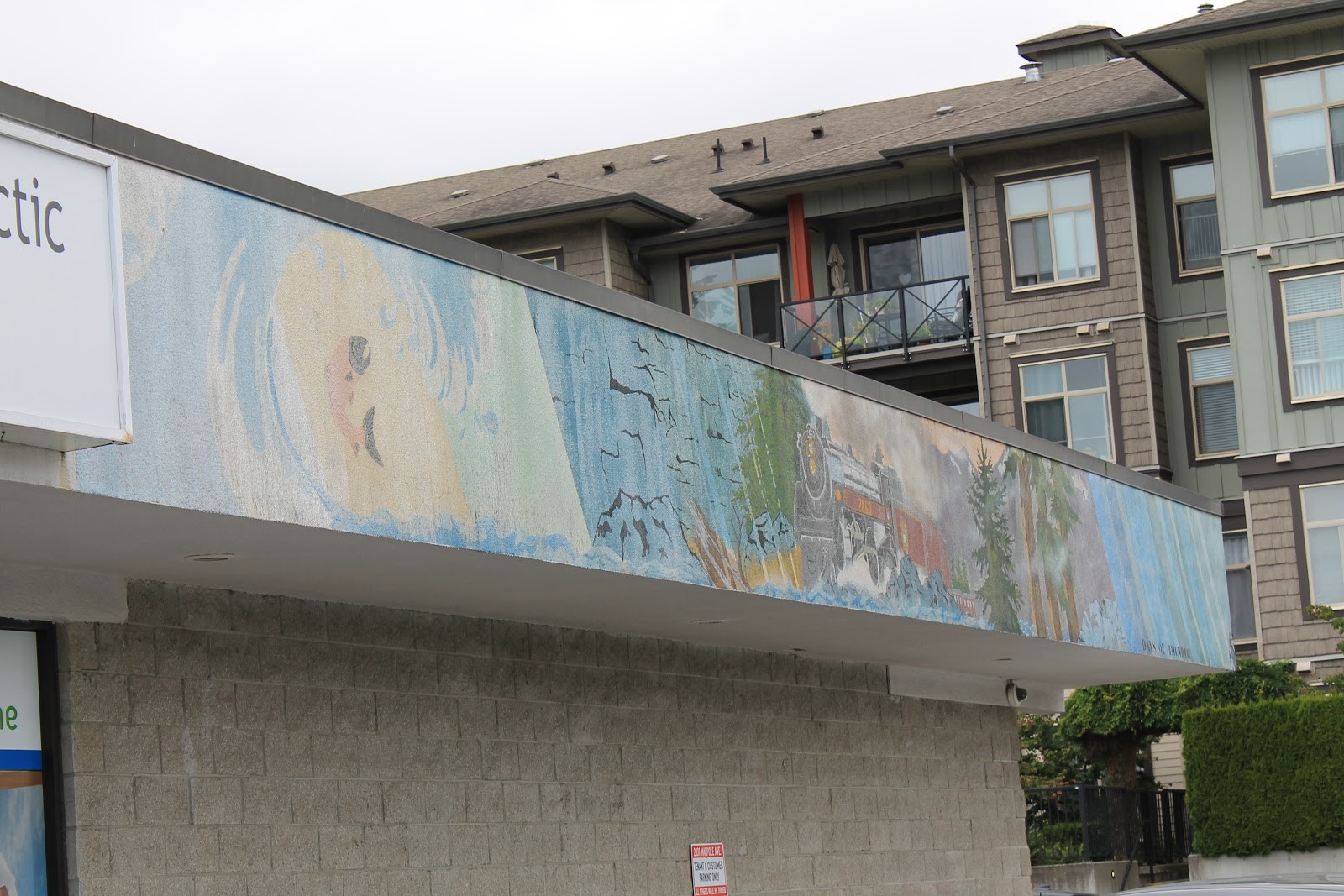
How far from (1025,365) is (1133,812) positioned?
8594mm

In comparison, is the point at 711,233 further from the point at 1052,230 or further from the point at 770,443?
the point at 770,443

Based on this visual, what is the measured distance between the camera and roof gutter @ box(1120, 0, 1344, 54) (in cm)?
2869

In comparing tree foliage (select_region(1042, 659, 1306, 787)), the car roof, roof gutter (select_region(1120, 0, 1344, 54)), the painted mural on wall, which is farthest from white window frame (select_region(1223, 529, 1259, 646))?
the car roof

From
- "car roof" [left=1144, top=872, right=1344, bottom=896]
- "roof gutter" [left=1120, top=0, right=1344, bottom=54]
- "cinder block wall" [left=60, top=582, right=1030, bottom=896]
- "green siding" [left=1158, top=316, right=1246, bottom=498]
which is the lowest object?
"car roof" [left=1144, top=872, right=1344, bottom=896]

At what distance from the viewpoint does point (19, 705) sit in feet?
27.2

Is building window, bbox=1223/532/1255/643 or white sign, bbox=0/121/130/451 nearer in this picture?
white sign, bbox=0/121/130/451

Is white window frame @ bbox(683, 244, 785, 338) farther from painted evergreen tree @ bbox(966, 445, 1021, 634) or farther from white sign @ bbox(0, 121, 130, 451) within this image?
white sign @ bbox(0, 121, 130, 451)

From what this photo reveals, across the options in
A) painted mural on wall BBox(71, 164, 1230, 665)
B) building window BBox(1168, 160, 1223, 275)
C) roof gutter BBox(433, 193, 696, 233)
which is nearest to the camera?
painted mural on wall BBox(71, 164, 1230, 665)

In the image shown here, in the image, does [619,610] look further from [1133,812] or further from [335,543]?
[1133,812]

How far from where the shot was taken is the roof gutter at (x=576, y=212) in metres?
34.4

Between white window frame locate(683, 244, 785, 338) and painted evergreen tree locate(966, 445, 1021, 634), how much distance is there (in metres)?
21.5

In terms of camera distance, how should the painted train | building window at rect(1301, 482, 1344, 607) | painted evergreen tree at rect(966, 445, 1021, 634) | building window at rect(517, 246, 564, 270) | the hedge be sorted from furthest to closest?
building window at rect(517, 246, 564, 270), building window at rect(1301, 482, 1344, 607), the hedge, painted evergreen tree at rect(966, 445, 1021, 634), the painted train

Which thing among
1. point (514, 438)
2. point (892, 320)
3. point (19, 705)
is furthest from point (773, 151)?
point (19, 705)

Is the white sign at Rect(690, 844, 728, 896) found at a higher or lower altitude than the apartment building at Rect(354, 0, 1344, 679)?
lower
